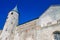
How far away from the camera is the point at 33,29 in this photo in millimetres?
16469

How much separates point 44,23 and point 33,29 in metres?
1.55

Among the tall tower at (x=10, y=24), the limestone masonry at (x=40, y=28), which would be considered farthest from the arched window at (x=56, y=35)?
the tall tower at (x=10, y=24)

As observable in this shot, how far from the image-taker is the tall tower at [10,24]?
19.0 meters

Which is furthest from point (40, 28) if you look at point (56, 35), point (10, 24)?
point (10, 24)

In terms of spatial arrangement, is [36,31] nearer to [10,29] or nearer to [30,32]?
[30,32]

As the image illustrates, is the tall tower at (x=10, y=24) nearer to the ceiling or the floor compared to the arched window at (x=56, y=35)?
nearer to the ceiling

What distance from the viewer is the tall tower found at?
1902 cm

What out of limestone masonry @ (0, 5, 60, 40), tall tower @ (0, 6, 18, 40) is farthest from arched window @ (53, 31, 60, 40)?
tall tower @ (0, 6, 18, 40)

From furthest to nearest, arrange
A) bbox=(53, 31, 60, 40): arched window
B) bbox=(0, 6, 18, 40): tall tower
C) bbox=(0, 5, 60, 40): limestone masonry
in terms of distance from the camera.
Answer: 1. bbox=(0, 6, 18, 40): tall tower
2. bbox=(0, 5, 60, 40): limestone masonry
3. bbox=(53, 31, 60, 40): arched window

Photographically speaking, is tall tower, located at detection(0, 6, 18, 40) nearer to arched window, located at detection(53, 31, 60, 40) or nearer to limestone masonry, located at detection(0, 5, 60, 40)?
limestone masonry, located at detection(0, 5, 60, 40)

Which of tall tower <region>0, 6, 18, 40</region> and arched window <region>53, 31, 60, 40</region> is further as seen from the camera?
tall tower <region>0, 6, 18, 40</region>

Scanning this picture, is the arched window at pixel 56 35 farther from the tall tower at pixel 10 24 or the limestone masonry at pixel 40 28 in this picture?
the tall tower at pixel 10 24

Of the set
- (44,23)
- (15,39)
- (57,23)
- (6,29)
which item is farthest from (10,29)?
(57,23)

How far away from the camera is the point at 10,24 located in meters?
20.0
